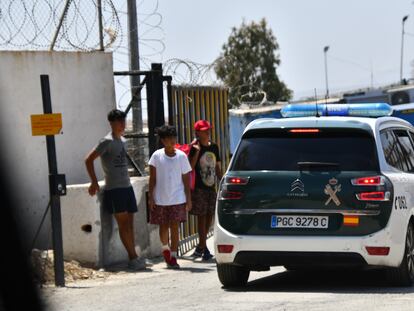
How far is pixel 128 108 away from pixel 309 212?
5290mm

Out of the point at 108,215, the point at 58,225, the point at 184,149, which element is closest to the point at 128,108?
the point at 184,149

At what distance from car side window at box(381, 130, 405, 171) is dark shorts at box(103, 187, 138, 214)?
3.32m

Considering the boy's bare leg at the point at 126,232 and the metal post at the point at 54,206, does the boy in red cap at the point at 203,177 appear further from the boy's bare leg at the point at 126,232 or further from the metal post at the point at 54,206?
the metal post at the point at 54,206

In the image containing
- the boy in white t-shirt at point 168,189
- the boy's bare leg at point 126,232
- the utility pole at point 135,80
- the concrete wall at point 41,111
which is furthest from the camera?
the utility pole at point 135,80

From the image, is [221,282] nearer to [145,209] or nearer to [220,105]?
[145,209]

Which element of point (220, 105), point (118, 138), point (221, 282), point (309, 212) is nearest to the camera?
point (309, 212)

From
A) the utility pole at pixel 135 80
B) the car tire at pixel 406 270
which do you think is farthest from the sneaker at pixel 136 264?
the car tire at pixel 406 270

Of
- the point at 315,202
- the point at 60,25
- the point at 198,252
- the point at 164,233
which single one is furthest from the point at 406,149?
the point at 60,25

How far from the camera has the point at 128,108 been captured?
15734 mm

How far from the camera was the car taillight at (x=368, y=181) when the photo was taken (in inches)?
432

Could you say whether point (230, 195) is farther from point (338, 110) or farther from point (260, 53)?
point (260, 53)

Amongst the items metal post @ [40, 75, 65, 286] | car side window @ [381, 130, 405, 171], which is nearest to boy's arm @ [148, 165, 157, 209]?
metal post @ [40, 75, 65, 286]

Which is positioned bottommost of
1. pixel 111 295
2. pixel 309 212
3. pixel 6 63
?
pixel 111 295

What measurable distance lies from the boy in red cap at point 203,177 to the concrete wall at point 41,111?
49.9 inches
